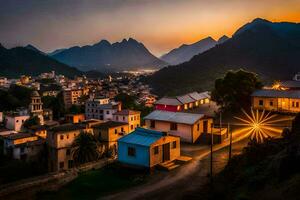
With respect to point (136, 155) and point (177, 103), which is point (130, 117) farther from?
point (136, 155)

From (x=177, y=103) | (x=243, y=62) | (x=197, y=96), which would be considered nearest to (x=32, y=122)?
(x=177, y=103)

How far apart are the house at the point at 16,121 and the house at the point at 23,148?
15.7m

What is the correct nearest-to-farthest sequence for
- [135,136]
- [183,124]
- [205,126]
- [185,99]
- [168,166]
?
[168,166], [135,136], [183,124], [205,126], [185,99]

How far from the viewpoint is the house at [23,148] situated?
4572cm

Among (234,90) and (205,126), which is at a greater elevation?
(234,90)

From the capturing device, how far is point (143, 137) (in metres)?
25.1

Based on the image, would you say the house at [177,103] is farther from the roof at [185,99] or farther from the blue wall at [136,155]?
the blue wall at [136,155]

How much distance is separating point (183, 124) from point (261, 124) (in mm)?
10773

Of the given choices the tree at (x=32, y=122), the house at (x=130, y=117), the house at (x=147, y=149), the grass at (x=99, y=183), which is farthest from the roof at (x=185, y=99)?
the grass at (x=99, y=183)

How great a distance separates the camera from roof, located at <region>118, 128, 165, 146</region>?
79.4 ft

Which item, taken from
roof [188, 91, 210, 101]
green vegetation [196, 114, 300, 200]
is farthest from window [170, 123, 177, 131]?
roof [188, 91, 210, 101]

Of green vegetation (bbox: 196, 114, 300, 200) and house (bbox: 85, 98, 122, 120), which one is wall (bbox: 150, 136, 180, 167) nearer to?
green vegetation (bbox: 196, 114, 300, 200)

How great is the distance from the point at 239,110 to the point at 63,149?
2473 centimetres

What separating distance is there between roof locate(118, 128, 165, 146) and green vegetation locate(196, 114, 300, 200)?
611 cm
